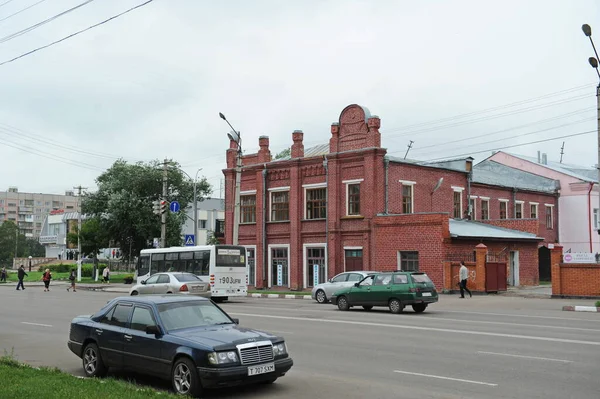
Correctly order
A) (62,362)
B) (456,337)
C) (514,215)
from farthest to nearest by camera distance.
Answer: (514,215) < (456,337) < (62,362)

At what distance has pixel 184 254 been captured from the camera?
32938 mm

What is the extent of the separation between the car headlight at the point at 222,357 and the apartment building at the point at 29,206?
172935mm

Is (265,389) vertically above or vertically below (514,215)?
below

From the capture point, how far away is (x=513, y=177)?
191 feet

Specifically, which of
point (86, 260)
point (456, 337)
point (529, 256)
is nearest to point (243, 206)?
point (529, 256)

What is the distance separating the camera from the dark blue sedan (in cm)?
859

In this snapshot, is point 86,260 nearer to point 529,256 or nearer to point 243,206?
point 243,206

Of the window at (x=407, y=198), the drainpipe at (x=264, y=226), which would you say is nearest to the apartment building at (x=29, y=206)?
the drainpipe at (x=264, y=226)

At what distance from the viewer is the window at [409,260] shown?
121 feet

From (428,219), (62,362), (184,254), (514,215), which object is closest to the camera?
(62,362)

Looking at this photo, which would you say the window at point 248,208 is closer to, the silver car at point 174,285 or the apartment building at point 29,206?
the silver car at point 174,285

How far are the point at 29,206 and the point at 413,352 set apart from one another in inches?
7225

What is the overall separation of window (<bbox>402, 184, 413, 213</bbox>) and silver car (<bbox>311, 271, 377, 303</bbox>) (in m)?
12.3

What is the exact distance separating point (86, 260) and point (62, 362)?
317 feet
